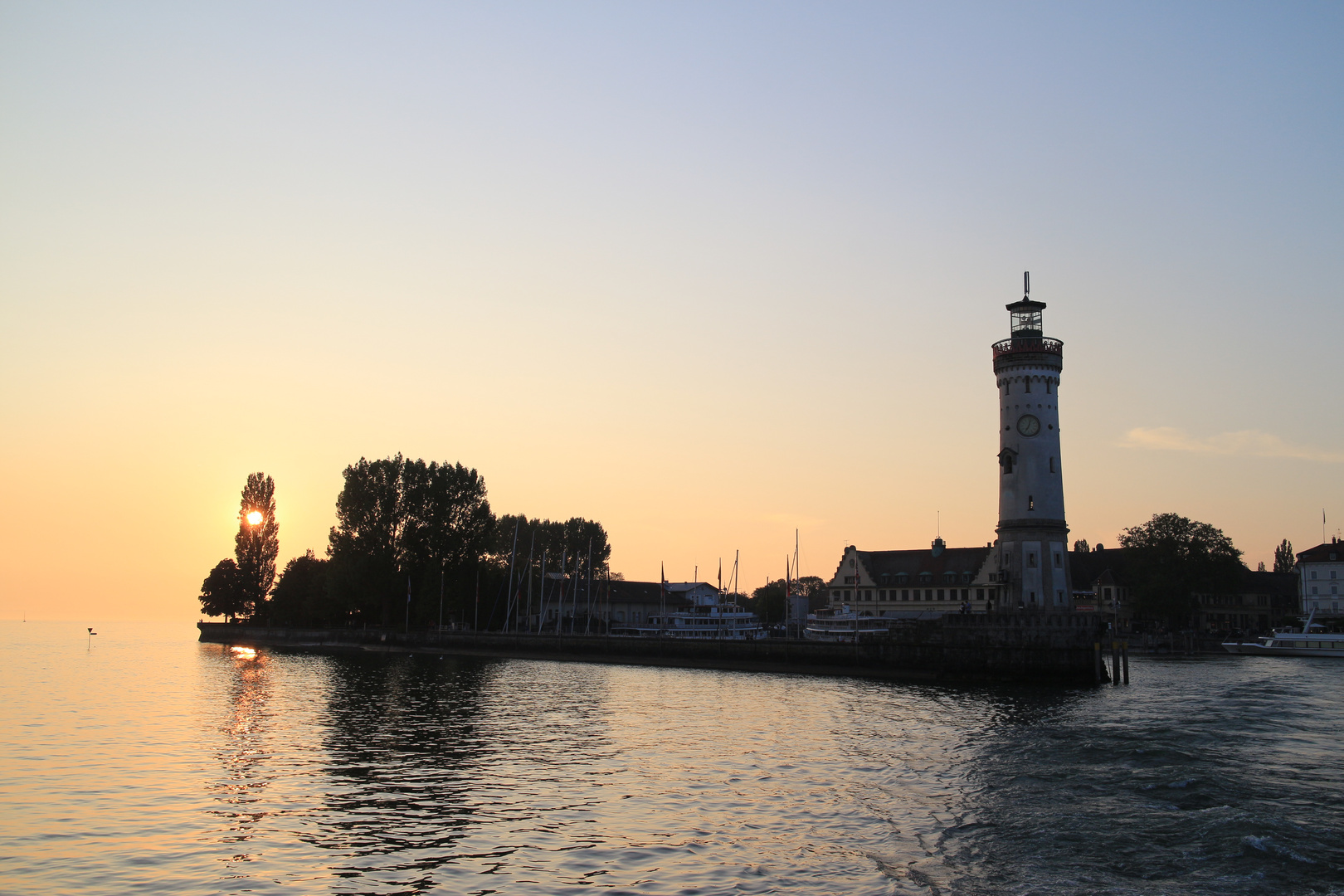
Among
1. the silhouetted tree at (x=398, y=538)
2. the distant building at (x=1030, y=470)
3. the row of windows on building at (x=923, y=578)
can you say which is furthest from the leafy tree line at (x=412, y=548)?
the distant building at (x=1030, y=470)

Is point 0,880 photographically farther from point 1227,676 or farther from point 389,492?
point 389,492

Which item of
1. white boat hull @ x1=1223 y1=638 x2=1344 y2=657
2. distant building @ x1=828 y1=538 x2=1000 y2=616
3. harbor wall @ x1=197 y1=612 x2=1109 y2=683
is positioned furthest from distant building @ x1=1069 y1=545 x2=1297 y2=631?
harbor wall @ x1=197 y1=612 x2=1109 y2=683

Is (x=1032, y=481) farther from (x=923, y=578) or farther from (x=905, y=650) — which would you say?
(x=923, y=578)

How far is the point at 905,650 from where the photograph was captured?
7150 centimetres

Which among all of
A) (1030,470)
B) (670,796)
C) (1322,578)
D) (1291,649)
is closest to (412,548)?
(1030,470)

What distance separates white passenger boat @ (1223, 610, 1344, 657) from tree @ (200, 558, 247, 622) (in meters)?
138

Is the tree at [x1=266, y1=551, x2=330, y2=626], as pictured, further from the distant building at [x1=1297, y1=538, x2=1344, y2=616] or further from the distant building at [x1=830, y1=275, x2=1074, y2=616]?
the distant building at [x1=1297, y1=538, x2=1344, y2=616]

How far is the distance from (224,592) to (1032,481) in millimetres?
119893

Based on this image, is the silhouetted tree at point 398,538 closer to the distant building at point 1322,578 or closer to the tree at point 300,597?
the tree at point 300,597

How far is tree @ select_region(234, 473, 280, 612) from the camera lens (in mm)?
136375

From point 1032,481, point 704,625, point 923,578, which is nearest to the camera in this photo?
point 1032,481

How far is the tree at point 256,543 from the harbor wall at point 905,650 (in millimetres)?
48626

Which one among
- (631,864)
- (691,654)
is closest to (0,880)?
(631,864)

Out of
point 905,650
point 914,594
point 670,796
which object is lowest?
point 670,796
